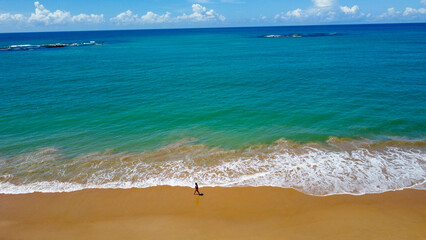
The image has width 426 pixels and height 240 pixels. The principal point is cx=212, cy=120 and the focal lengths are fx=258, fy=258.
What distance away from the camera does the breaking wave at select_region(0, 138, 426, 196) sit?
63.3 feet

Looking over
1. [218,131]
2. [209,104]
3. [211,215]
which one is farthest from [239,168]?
[209,104]

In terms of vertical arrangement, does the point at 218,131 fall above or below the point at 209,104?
below

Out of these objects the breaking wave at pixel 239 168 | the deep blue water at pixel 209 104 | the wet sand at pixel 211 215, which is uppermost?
the deep blue water at pixel 209 104

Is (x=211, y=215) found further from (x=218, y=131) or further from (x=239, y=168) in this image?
(x=218, y=131)

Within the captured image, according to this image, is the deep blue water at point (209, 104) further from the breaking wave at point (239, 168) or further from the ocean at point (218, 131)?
the breaking wave at point (239, 168)

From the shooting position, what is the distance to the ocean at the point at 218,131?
66.4 feet

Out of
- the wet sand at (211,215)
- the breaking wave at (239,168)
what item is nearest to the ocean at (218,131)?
the breaking wave at (239,168)

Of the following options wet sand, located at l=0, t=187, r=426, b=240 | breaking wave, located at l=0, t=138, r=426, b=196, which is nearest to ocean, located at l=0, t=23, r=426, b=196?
breaking wave, located at l=0, t=138, r=426, b=196

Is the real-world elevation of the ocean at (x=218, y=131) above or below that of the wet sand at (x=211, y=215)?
above

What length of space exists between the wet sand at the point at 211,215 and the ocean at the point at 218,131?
1.17 m

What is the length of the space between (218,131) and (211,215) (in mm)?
12728

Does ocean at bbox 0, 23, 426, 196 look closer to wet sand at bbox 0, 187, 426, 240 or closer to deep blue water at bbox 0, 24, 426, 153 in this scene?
deep blue water at bbox 0, 24, 426, 153

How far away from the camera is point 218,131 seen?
28.1 meters

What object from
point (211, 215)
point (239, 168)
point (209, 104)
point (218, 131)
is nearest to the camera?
point (211, 215)
